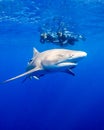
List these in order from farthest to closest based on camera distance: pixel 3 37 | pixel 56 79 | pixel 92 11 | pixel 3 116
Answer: pixel 56 79 < pixel 3 116 < pixel 3 37 < pixel 92 11

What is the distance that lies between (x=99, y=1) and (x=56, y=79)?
63.2 metres

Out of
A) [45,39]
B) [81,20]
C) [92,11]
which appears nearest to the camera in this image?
[45,39]

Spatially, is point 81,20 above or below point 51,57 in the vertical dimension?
above

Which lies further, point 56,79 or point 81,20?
point 56,79

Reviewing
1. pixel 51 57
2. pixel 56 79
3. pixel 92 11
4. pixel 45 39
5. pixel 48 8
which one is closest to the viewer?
pixel 51 57

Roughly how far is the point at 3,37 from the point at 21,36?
2.80 m

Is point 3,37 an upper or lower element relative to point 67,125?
upper

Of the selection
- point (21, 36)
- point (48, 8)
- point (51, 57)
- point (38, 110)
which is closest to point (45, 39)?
point (48, 8)

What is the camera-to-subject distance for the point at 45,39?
22781mm

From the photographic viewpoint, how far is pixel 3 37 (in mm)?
37781

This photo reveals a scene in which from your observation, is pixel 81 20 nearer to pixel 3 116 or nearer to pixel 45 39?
pixel 45 39

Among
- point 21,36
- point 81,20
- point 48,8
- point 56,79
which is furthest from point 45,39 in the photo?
point 56,79

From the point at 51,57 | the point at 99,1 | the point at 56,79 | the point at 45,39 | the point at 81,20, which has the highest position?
the point at 56,79

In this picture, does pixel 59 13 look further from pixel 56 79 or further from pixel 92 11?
pixel 56 79
